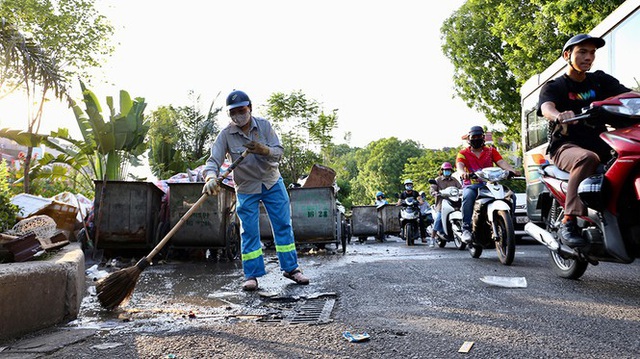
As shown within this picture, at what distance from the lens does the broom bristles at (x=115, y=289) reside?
4332 millimetres

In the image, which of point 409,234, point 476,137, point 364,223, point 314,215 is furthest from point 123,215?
point 364,223

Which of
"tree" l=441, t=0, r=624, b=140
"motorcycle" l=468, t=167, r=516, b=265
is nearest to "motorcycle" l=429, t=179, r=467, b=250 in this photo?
"motorcycle" l=468, t=167, r=516, b=265

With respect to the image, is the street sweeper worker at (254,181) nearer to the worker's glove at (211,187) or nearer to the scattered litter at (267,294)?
the worker's glove at (211,187)

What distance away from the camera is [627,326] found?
322 cm

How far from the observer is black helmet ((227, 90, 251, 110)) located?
5.53 m

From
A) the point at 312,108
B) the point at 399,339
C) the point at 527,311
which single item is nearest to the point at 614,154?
the point at 527,311

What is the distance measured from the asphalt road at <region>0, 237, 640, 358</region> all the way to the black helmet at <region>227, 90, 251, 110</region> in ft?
5.73

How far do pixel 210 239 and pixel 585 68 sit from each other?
5.82 metres

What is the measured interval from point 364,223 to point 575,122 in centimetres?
1623

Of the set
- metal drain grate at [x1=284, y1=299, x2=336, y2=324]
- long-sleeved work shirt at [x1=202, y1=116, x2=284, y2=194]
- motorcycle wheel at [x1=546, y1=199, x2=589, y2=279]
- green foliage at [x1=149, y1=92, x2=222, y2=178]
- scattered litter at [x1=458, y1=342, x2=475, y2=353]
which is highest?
green foliage at [x1=149, y1=92, x2=222, y2=178]

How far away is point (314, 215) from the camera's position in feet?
35.0

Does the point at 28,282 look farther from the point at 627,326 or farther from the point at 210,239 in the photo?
the point at 210,239

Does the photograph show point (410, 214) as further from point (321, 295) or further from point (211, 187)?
→ point (321, 295)

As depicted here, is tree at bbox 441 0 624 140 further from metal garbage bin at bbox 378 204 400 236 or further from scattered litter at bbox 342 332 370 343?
scattered litter at bbox 342 332 370 343
